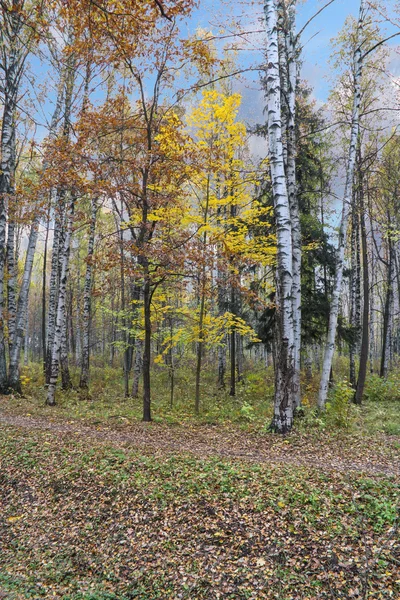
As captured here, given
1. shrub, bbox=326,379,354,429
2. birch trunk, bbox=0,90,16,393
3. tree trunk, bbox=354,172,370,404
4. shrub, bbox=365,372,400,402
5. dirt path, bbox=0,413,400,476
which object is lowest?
shrub, bbox=365,372,400,402

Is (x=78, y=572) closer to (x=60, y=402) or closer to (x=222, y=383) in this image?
(x=60, y=402)

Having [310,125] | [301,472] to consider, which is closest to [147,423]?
[301,472]

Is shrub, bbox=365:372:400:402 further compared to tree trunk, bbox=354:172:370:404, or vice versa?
shrub, bbox=365:372:400:402

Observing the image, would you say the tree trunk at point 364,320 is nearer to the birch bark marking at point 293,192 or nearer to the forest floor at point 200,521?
the birch bark marking at point 293,192

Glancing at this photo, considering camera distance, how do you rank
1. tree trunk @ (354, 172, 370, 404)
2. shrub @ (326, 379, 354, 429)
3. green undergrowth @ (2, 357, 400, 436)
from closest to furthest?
shrub @ (326, 379, 354, 429)
green undergrowth @ (2, 357, 400, 436)
tree trunk @ (354, 172, 370, 404)

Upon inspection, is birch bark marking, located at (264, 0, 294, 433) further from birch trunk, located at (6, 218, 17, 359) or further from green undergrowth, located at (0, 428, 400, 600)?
birch trunk, located at (6, 218, 17, 359)

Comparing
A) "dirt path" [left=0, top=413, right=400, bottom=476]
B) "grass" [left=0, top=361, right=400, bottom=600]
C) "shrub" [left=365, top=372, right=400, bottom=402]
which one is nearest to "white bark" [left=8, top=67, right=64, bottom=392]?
"dirt path" [left=0, top=413, right=400, bottom=476]

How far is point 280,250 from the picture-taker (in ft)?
25.0

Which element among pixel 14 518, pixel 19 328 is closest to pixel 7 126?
pixel 19 328

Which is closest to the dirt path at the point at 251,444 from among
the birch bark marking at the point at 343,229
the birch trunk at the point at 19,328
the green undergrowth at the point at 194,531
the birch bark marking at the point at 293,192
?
the green undergrowth at the point at 194,531

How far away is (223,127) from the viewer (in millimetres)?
11242

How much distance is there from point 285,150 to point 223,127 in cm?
245

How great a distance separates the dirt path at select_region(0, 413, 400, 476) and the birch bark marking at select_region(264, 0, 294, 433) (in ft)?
2.60

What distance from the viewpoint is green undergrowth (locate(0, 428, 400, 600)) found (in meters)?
3.89
